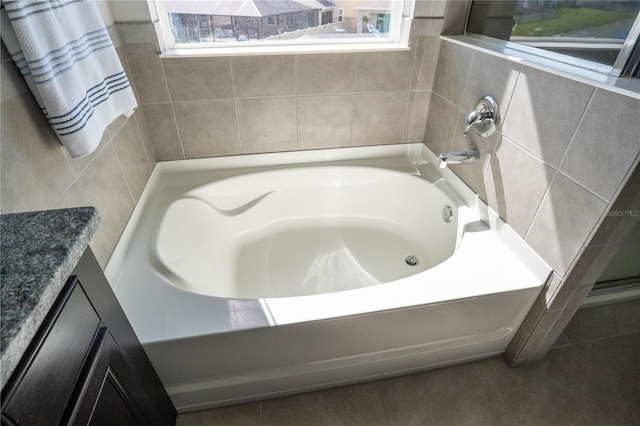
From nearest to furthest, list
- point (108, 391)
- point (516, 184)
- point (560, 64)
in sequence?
point (108, 391)
point (560, 64)
point (516, 184)

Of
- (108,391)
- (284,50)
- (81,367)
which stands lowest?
(108,391)

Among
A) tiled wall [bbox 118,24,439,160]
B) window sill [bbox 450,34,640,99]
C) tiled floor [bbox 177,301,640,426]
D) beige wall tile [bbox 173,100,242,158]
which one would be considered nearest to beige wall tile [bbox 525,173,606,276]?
window sill [bbox 450,34,640,99]

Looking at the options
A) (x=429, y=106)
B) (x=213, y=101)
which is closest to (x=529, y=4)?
(x=429, y=106)

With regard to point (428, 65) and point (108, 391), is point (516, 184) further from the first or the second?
point (108, 391)

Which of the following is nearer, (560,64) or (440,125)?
(560,64)

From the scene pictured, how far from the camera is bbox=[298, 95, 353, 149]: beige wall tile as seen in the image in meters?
A: 1.68

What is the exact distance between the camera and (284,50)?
5.05 feet

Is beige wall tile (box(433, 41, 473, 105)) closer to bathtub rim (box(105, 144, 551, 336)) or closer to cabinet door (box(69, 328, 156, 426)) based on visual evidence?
bathtub rim (box(105, 144, 551, 336))

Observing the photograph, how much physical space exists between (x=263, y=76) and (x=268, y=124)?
0.23 m

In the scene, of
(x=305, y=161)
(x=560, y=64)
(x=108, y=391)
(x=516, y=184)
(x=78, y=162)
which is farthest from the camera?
(x=305, y=161)

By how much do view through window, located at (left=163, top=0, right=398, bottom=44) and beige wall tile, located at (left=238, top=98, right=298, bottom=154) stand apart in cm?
28

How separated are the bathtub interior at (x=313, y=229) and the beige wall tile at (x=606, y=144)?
1.75 feet

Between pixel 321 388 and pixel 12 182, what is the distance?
1.14 m

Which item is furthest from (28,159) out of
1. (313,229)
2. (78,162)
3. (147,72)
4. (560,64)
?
(560,64)
